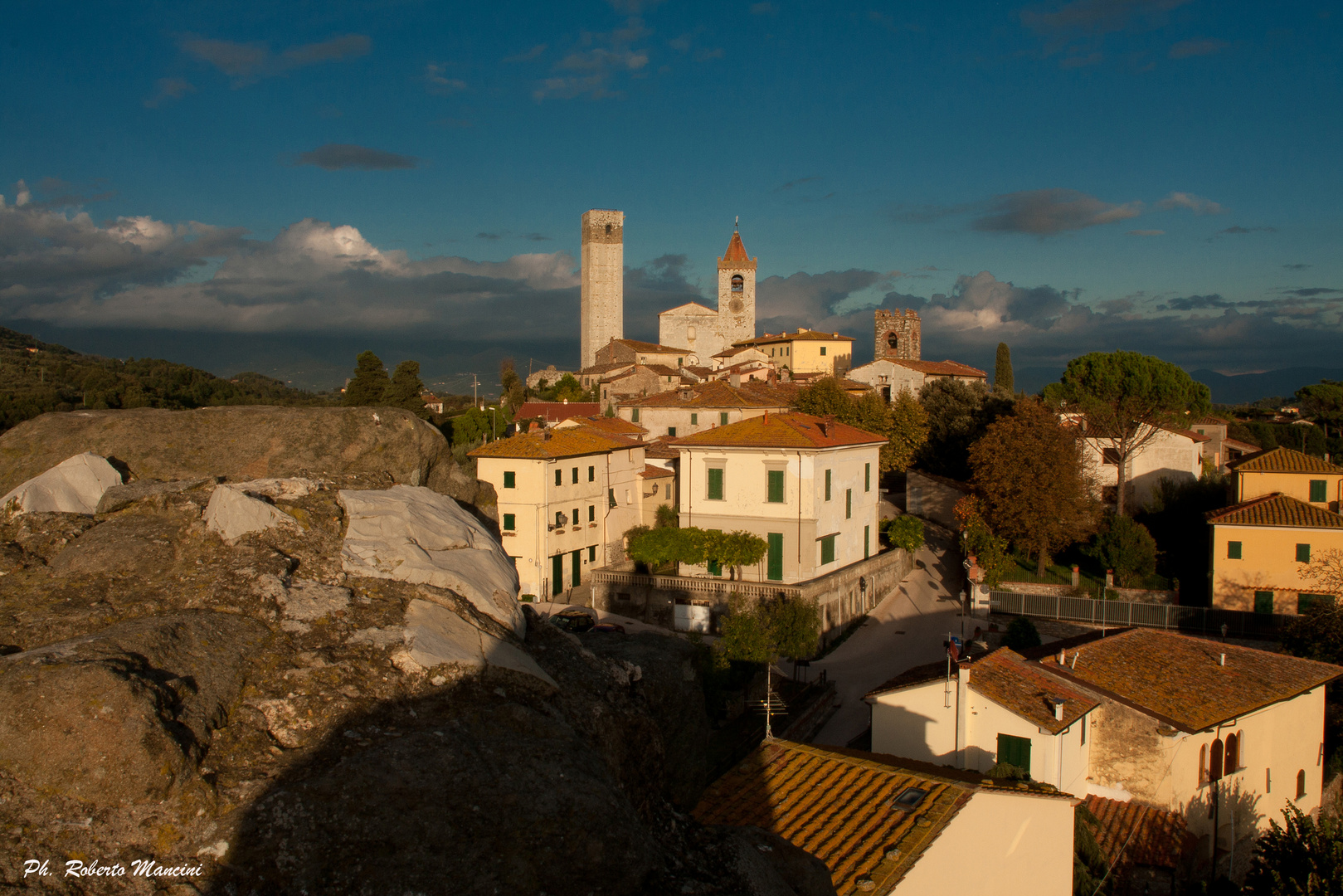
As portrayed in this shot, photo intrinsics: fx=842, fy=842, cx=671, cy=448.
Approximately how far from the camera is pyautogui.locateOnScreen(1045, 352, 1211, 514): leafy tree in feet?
123

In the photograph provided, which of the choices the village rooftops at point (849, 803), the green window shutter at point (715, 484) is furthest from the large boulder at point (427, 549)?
the green window shutter at point (715, 484)

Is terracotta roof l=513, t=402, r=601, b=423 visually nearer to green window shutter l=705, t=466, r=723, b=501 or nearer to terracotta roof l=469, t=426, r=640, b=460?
terracotta roof l=469, t=426, r=640, b=460

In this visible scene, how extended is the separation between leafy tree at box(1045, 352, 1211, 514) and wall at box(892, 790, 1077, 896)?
2964 centimetres

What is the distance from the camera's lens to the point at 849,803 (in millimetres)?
9805

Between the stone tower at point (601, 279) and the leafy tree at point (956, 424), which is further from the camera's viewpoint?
the stone tower at point (601, 279)

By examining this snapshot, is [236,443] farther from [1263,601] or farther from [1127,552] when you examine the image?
[1263,601]

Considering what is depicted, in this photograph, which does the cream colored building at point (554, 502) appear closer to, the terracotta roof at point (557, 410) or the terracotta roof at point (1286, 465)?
the terracotta roof at point (557, 410)

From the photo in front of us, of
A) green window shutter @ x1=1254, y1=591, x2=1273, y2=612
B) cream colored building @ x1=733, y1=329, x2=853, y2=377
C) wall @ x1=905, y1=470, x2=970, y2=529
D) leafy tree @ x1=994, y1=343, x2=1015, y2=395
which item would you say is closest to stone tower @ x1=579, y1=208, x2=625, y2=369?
cream colored building @ x1=733, y1=329, x2=853, y2=377

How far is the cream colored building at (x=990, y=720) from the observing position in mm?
14945

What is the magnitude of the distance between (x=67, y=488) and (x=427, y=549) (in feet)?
6.85

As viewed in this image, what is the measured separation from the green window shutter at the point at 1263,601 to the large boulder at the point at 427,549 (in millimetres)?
31726

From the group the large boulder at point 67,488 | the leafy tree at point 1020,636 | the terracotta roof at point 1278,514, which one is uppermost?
the large boulder at point 67,488

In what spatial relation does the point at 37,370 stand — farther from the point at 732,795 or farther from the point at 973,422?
the point at 973,422

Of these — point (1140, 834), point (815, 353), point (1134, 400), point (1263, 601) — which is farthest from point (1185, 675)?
point (815, 353)
